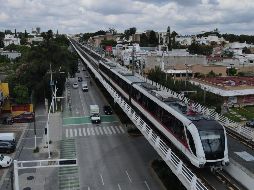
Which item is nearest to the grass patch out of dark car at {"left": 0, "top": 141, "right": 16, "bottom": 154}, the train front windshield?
the train front windshield

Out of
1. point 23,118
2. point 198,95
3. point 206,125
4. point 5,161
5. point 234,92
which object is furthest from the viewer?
point 234,92

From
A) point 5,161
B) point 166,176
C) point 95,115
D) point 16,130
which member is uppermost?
point 95,115

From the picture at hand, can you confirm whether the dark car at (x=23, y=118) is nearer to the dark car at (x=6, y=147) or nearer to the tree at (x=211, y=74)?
the dark car at (x=6, y=147)

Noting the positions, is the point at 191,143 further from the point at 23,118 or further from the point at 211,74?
the point at 211,74

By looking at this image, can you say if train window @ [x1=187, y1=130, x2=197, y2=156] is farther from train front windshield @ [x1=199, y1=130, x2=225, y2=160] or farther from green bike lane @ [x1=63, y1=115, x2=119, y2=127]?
green bike lane @ [x1=63, y1=115, x2=119, y2=127]

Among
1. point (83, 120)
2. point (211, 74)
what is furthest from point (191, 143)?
point (211, 74)

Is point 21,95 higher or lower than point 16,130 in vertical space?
higher
